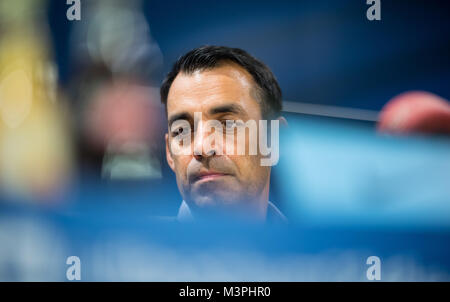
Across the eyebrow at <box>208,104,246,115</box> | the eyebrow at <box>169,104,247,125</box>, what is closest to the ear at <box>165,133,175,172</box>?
the eyebrow at <box>169,104,247,125</box>

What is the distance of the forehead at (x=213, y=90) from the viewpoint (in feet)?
8.79

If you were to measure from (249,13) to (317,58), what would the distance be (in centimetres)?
43

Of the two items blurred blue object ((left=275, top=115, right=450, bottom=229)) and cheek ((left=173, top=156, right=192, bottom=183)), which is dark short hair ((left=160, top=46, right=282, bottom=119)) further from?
cheek ((left=173, top=156, right=192, bottom=183))

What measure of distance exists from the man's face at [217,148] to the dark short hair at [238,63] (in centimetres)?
3

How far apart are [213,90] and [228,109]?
12 centimetres

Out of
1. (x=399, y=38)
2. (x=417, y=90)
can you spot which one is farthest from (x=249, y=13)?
(x=417, y=90)

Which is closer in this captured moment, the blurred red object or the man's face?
the man's face

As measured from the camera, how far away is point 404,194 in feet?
9.15

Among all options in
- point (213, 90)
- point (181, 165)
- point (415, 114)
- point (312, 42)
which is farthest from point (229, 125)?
point (415, 114)

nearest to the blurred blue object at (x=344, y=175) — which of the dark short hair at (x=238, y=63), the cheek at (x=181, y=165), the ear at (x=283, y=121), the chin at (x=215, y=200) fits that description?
the ear at (x=283, y=121)

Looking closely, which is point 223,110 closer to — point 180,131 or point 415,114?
point 180,131

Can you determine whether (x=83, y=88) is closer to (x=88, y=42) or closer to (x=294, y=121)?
(x=88, y=42)

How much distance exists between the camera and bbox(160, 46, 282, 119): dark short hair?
273cm
